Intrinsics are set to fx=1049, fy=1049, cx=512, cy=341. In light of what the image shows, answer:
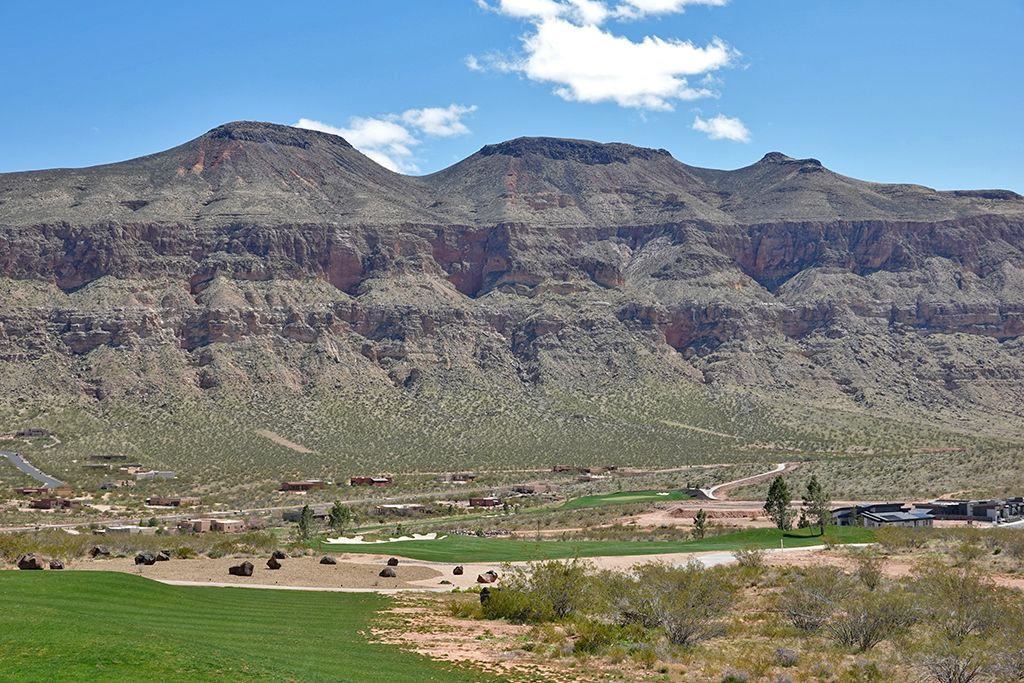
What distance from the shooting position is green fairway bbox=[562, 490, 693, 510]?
219ft

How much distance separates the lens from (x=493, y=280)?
151125mm

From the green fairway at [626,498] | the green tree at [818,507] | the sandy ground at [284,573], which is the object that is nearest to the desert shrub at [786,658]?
the sandy ground at [284,573]

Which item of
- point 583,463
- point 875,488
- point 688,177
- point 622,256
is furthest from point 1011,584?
point 688,177

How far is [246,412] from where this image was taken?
108 meters

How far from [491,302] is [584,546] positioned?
333 ft

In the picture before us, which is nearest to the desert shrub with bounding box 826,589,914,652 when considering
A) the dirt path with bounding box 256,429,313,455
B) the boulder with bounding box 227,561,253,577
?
the boulder with bounding box 227,561,253,577

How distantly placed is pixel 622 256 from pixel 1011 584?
133 meters

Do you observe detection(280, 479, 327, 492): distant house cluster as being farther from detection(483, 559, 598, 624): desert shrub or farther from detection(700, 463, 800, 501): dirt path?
detection(483, 559, 598, 624): desert shrub

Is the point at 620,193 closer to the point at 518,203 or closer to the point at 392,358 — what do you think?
the point at 518,203

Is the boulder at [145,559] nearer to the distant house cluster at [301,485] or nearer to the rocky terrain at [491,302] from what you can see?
the distant house cluster at [301,485]

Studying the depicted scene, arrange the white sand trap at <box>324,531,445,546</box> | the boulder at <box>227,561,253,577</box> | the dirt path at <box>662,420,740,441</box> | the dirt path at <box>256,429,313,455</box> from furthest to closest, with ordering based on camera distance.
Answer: the dirt path at <box>662,420,740,441</box> < the dirt path at <box>256,429,313,455</box> < the white sand trap at <box>324,531,445,546</box> < the boulder at <box>227,561,253,577</box>

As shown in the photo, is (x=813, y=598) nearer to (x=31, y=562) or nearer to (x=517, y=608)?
(x=517, y=608)

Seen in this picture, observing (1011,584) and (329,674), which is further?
(1011,584)

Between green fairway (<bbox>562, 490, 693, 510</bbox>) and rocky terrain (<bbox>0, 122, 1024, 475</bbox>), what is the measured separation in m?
26.0
